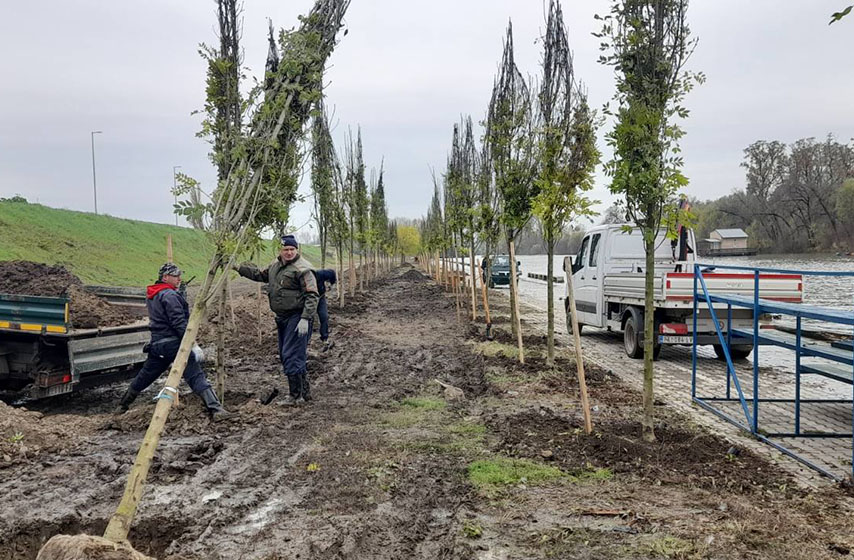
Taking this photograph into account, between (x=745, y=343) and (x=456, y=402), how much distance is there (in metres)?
5.82

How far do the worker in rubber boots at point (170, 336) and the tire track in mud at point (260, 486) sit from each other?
30 centimetres

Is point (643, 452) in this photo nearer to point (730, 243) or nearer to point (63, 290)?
point (63, 290)

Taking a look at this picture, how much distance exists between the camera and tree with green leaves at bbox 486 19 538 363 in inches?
434

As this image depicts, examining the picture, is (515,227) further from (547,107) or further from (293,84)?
(293,84)

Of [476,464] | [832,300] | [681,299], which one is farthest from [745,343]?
[832,300]

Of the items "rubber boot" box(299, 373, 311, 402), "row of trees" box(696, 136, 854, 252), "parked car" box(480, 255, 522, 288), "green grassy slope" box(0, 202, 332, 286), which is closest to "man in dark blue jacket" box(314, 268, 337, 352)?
"rubber boot" box(299, 373, 311, 402)

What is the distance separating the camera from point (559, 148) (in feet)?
30.2

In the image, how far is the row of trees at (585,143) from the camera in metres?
5.43

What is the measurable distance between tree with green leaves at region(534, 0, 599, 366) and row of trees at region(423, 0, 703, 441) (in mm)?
17

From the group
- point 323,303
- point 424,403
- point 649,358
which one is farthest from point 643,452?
point 323,303

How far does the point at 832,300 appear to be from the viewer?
836 inches

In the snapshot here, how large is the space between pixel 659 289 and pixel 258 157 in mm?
7754

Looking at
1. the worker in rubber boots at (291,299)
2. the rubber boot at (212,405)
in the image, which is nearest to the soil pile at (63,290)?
the rubber boot at (212,405)

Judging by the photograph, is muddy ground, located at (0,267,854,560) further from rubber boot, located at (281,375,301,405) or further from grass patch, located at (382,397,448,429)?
rubber boot, located at (281,375,301,405)
